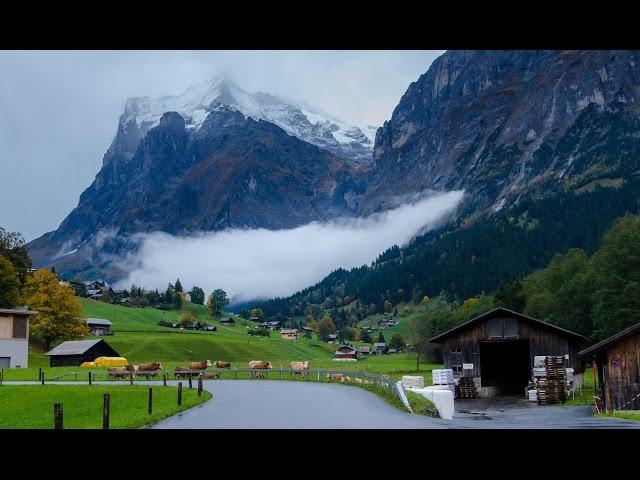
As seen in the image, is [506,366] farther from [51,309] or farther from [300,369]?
[51,309]

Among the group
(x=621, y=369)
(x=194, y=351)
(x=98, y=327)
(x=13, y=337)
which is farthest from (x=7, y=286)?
(x=621, y=369)

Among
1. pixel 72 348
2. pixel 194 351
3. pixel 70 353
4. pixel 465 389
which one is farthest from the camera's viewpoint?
pixel 194 351

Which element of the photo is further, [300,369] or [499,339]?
[300,369]

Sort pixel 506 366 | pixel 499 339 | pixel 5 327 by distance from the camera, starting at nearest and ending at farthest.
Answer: pixel 499 339 < pixel 506 366 < pixel 5 327

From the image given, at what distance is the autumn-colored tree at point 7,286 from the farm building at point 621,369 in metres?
77.1

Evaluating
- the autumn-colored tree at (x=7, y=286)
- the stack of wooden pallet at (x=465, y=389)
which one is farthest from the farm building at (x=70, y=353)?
the stack of wooden pallet at (x=465, y=389)

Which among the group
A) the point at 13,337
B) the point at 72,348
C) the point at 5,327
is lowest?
the point at 72,348

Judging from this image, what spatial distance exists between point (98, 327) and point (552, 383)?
114558mm

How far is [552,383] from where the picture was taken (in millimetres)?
48094

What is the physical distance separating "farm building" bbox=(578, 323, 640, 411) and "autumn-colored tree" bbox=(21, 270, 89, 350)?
75.6 meters

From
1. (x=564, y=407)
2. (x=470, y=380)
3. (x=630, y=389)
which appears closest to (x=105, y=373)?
(x=470, y=380)
